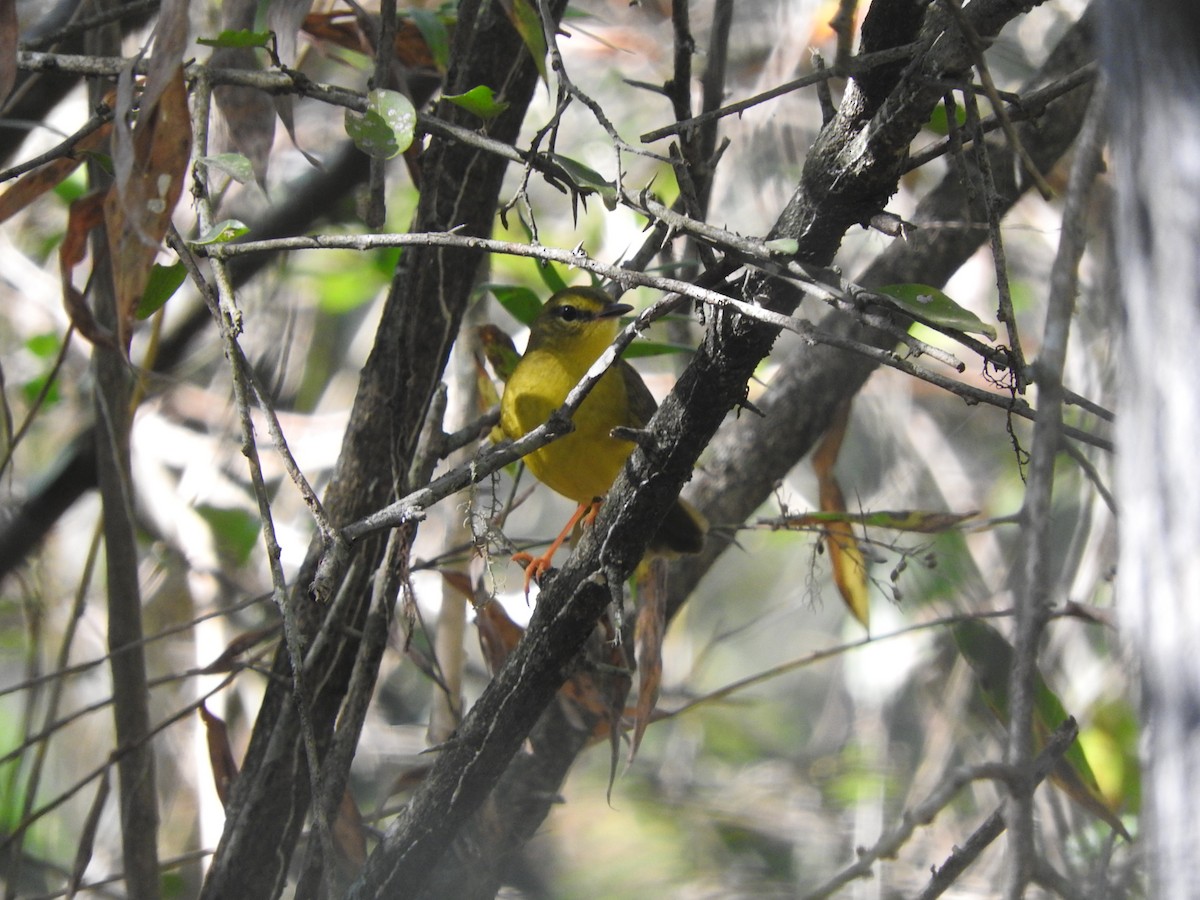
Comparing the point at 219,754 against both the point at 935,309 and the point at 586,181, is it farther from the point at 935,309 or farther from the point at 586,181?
the point at 935,309

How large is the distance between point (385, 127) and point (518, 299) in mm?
946

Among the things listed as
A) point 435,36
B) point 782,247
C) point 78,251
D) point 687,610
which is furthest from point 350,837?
point 687,610

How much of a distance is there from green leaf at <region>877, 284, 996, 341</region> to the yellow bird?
1251mm

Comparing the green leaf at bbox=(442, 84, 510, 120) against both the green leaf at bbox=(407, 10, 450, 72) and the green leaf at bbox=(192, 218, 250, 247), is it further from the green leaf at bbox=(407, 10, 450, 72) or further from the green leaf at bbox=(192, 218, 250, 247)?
the green leaf at bbox=(407, 10, 450, 72)

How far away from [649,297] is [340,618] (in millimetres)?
2782

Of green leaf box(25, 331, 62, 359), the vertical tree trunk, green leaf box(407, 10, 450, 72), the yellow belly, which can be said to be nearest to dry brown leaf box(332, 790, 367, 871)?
the yellow belly

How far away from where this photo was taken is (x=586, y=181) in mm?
1821

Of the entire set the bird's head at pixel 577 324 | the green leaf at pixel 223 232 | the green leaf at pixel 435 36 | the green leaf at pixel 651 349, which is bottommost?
the green leaf at pixel 223 232

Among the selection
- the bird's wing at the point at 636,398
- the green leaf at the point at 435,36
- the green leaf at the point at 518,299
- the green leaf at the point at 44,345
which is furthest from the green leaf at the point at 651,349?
the green leaf at the point at 44,345

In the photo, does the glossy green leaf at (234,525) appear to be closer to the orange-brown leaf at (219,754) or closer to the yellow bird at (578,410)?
the yellow bird at (578,410)

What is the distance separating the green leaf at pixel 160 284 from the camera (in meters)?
1.95

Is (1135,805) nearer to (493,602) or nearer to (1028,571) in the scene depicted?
(493,602)

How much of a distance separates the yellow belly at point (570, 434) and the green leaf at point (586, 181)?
1.09m

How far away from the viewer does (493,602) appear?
8.71 ft
